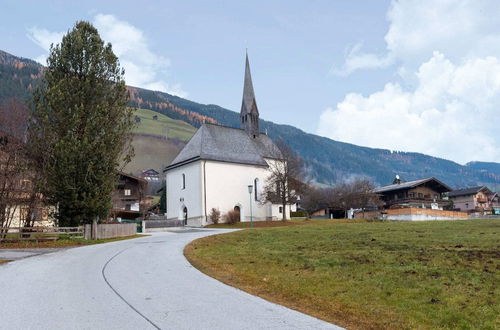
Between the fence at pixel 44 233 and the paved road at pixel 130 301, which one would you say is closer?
the paved road at pixel 130 301

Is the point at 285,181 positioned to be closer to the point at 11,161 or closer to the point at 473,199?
the point at 11,161

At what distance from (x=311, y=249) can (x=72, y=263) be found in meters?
9.78

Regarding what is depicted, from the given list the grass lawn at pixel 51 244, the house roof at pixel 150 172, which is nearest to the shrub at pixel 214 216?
the grass lawn at pixel 51 244

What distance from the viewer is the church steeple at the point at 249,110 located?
70188mm

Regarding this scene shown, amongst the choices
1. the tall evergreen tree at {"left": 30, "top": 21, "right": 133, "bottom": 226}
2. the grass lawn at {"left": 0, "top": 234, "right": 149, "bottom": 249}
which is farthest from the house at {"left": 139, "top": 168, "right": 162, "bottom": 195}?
the grass lawn at {"left": 0, "top": 234, "right": 149, "bottom": 249}

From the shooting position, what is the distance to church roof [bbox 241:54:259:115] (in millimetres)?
70312

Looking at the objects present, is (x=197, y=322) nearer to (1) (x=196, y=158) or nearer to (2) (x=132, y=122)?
(2) (x=132, y=122)

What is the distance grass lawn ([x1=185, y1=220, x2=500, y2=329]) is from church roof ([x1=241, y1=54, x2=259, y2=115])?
51456 millimetres

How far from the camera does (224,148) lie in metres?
62.9

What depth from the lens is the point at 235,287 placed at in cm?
Answer: 1189

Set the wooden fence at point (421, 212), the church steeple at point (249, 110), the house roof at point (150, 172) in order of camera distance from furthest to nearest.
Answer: the house roof at point (150, 172) < the church steeple at point (249, 110) < the wooden fence at point (421, 212)

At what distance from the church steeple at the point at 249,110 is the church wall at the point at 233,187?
854 centimetres

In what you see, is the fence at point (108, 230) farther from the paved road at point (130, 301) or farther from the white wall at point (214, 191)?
the white wall at point (214, 191)

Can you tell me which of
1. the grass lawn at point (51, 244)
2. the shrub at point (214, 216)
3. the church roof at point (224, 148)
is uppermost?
the church roof at point (224, 148)
